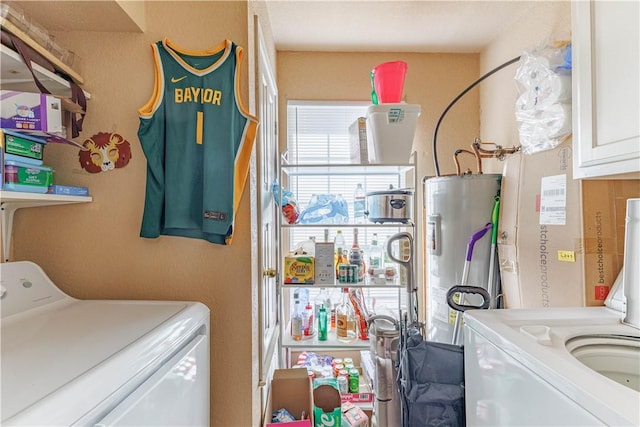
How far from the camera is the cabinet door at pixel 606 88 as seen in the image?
95cm

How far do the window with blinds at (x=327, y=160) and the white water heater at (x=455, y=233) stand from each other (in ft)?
1.58

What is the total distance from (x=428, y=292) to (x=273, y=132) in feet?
4.81

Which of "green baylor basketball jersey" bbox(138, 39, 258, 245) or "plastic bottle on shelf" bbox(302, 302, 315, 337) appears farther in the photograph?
"plastic bottle on shelf" bbox(302, 302, 315, 337)

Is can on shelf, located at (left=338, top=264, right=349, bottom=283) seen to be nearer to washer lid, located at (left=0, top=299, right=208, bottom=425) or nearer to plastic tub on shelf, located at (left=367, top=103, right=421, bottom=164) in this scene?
plastic tub on shelf, located at (left=367, top=103, right=421, bottom=164)

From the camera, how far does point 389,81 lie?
1.86 meters

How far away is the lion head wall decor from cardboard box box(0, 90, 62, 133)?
0.70 feet

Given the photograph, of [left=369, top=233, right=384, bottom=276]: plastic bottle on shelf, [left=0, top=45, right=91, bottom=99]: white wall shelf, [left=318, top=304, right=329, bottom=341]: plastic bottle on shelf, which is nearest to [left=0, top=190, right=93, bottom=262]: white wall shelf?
[left=0, top=45, right=91, bottom=99]: white wall shelf

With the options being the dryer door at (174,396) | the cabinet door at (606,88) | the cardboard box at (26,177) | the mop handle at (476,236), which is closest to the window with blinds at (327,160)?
the mop handle at (476,236)

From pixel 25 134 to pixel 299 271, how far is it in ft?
4.34

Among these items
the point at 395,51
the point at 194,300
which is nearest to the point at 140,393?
the point at 194,300

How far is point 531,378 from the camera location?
2.57ft

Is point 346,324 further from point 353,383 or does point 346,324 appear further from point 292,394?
point 292,394

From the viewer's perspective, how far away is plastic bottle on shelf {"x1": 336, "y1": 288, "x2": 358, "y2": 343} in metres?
1.94

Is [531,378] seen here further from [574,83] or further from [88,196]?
[88,196]
